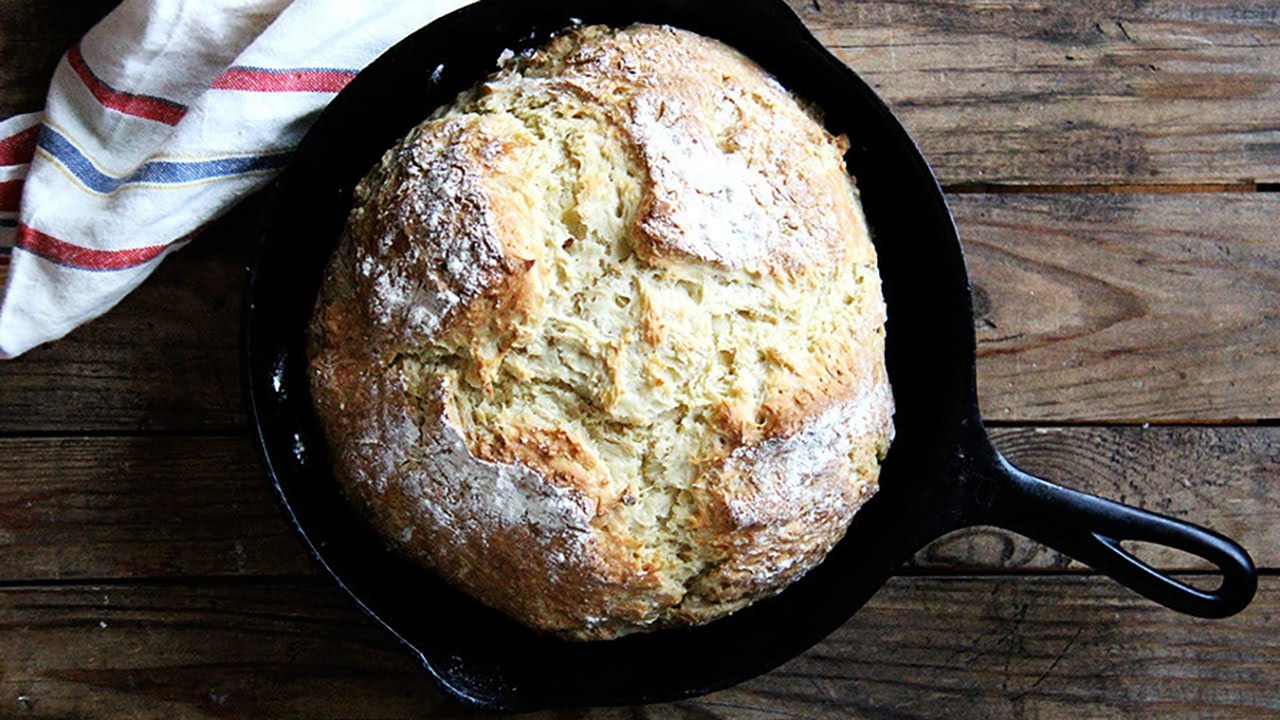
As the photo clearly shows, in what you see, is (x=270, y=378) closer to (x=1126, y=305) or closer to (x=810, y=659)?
(x=810, y=659)

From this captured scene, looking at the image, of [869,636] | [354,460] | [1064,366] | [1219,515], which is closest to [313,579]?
[354,460]

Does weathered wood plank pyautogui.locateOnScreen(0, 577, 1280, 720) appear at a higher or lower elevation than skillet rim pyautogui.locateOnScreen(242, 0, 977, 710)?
lower

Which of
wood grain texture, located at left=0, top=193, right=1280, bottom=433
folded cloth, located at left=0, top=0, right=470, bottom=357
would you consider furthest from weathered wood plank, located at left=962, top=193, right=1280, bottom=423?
folded cloth, located at left=0, top=0, right=470, bottom=357

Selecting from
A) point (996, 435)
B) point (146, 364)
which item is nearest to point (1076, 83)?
point (996, 435)

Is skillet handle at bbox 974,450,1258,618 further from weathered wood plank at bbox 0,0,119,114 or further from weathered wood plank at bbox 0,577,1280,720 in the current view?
weathered wood plank at bbox 0,0,119,114

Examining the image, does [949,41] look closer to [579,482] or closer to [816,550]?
[816,550]

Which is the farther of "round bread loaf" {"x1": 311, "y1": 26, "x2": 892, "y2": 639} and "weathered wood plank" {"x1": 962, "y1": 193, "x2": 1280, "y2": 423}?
"weathered wood plank" {"x1": 962, "y1": 193, "x2": 1280, "y2": 423}
